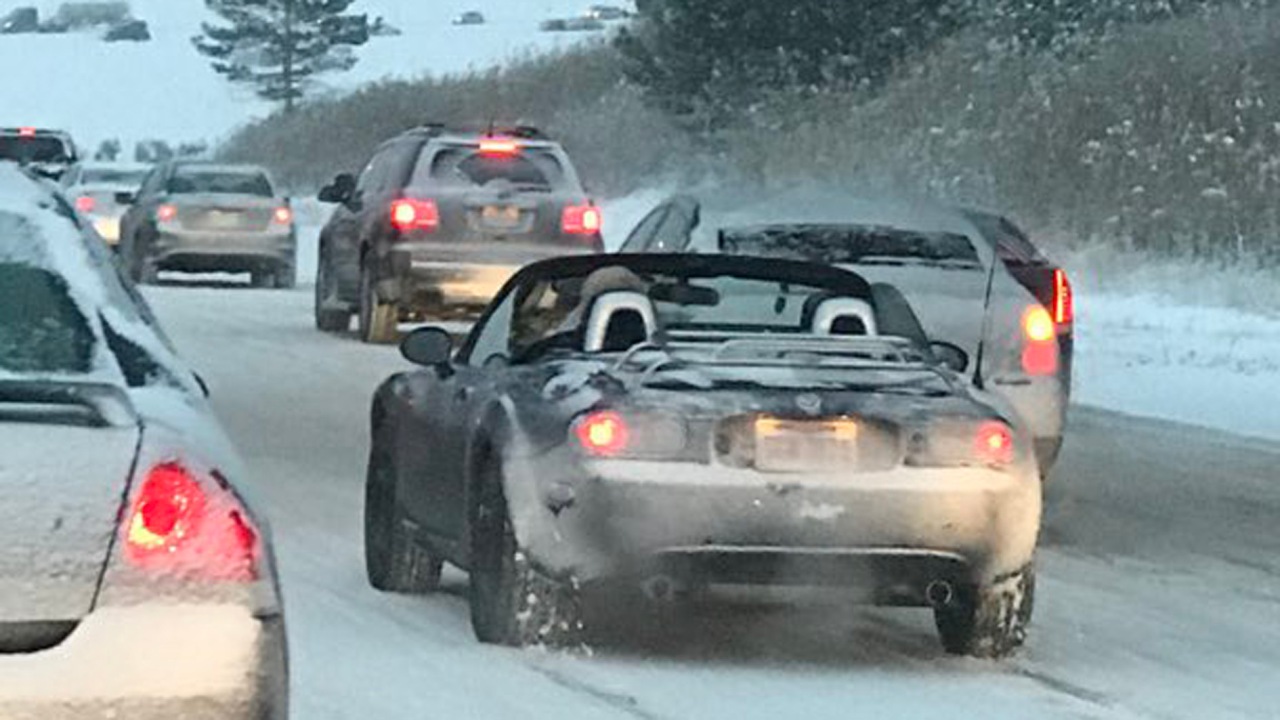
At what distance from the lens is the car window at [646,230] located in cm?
1664

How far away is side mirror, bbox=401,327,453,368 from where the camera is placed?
428 inches

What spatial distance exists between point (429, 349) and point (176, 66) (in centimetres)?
9664

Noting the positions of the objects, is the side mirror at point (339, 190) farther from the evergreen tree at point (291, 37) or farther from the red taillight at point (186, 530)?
the evergreen tree at point (291, 37)

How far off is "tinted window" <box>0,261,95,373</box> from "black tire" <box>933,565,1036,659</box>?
356 cm

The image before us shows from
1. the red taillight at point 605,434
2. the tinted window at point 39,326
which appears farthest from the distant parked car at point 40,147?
the tinted window at point 39,326

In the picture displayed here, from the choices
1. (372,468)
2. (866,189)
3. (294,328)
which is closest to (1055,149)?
(294,328)

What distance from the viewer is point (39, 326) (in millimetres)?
6801

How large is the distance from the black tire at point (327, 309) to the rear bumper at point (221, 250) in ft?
19.0

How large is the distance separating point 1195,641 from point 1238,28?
30.6 meters

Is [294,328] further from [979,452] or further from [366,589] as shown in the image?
[979,452]

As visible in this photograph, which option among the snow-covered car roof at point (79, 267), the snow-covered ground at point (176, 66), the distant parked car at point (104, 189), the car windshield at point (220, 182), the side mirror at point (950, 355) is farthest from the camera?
the snow-covered ground at point (176, 66)

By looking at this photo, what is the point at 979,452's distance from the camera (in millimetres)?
9375

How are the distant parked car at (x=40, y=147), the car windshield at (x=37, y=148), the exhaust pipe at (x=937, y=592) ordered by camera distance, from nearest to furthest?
the exhaust pipe at (x=937, y=592), the distant parked car at (x=40, y=147), the car windshield at (x=37, y=148)

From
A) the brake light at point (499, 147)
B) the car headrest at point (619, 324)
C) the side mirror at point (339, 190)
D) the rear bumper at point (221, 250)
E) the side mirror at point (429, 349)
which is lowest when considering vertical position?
the rear bumper at point (221, 250)
